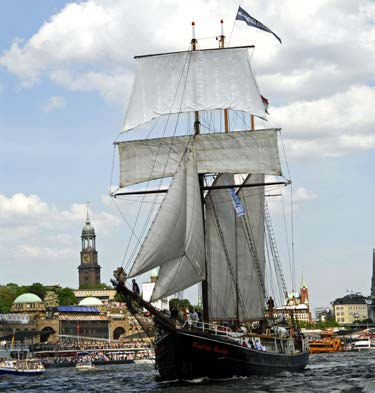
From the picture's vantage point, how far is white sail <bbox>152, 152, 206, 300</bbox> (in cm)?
6206

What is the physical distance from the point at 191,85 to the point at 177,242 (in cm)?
1687

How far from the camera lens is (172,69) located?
7494 cm

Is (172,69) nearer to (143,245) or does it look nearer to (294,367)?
(143,245)

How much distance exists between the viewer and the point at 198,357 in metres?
64.0

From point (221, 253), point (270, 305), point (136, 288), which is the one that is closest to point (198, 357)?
point (136, 288)

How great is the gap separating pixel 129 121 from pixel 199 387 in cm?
2207

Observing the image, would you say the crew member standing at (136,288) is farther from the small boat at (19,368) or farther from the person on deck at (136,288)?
the small boat at (19,368)

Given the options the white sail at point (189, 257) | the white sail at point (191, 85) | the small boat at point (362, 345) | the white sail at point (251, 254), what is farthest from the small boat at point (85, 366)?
the small boat at point (362, 345)

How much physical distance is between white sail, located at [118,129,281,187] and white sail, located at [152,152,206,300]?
575 cm

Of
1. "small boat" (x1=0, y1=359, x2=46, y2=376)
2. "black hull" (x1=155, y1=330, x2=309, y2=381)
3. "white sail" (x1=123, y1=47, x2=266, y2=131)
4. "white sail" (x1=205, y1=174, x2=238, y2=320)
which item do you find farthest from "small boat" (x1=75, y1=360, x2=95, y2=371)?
"black hull" (x1=155, y1=330, x2=309, y2=381)

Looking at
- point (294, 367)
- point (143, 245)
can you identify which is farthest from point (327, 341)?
point (143, 245)

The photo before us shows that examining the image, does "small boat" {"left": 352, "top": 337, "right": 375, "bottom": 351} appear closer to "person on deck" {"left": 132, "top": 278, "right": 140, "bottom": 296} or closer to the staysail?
the staysail

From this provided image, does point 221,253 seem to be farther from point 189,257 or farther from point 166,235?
point 166,235

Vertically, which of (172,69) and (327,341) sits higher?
(172,69)
